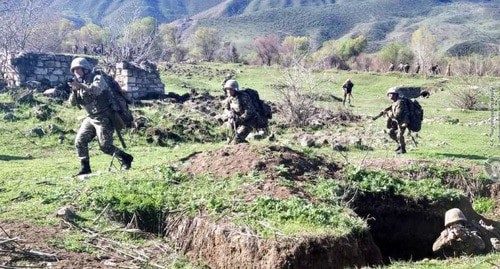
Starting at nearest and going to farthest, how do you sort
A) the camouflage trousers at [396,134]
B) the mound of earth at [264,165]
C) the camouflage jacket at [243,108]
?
1. the mound of earth at [264,165]
2. the camouflage jacket at [243,108]
3. the camouflage trousers at [396,134]

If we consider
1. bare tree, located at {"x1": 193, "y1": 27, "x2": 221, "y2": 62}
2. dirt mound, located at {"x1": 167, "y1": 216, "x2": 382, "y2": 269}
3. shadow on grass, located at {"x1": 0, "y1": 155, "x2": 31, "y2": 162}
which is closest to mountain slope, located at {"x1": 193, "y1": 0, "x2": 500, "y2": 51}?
bare tree, located at {"x1": 193, "y1": 27, "x2": 221, "y2": 62}

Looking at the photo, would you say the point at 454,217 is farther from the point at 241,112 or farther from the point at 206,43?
the point at 206,43

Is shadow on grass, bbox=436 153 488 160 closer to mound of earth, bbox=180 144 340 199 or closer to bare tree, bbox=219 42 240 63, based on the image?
mound of earth, bbox=180 144 340 199

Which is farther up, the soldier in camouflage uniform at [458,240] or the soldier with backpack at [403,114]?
the soldier with backpack at [403,114]

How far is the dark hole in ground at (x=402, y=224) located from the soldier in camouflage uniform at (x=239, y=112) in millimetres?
3807

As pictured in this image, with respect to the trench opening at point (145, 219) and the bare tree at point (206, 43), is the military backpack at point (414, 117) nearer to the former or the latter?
the trench opening at point (145, 219)

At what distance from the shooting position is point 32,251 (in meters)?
6.62

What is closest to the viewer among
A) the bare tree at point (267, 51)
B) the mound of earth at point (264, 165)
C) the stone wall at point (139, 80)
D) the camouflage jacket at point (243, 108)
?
the mound of earth at point (264, 165)

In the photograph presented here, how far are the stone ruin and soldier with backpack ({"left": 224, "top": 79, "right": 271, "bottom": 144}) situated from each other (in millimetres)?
10693

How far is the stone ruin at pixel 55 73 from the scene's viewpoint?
21641 millimetres

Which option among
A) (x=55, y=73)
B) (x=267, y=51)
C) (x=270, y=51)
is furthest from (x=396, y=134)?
(x=270, y=51)

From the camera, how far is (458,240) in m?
8.16

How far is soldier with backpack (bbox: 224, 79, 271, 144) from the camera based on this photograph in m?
12.6

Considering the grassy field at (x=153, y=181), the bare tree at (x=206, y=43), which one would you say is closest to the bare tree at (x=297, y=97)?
the grassy field at (x=153, y=181)
